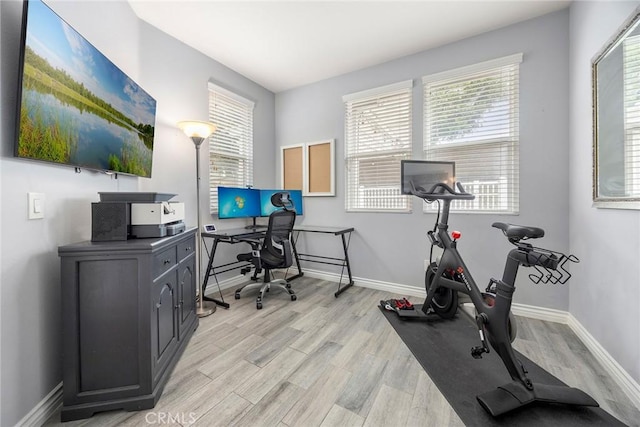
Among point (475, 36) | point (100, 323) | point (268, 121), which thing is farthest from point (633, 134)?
point (268, 121)

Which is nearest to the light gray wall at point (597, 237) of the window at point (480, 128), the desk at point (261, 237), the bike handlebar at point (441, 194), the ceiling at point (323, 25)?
the window at point (480, 128)

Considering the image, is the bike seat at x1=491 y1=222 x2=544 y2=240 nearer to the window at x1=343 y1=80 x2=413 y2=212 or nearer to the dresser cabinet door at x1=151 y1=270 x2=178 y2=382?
the window at x1=343 y1=80 x2=413 y2=212

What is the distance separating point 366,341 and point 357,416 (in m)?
0.74

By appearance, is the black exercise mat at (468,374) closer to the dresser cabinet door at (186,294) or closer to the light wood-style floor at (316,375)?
the light wood-style floor at (316,375)

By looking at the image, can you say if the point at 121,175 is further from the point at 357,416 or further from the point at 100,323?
the point at 357,416

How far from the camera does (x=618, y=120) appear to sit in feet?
5.23

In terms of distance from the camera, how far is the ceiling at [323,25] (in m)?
2.23

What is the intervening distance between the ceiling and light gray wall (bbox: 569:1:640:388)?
2.08 ft

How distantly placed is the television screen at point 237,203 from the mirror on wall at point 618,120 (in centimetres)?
328

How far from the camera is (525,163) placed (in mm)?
2439

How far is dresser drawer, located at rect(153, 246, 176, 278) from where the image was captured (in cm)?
145

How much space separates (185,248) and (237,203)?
1.24 meters

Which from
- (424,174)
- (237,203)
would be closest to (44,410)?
(237,203)

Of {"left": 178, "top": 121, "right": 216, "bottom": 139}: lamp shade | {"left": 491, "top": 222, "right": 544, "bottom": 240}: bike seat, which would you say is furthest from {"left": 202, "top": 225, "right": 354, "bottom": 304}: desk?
{"left": 491, "top": 222, "right": 544, "bottom": 240}: bike seat
